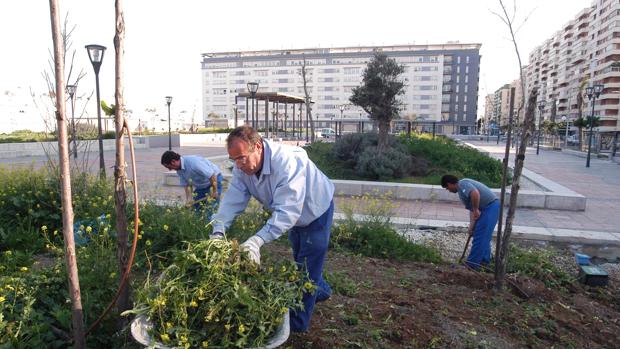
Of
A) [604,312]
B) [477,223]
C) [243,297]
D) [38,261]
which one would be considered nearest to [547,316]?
[604,312]

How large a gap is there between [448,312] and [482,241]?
2133 mm

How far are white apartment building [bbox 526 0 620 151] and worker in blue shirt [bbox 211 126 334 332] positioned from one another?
178 feet

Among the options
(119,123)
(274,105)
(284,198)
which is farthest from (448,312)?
(274,105)

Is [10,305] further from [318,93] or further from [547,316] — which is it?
[318,93]

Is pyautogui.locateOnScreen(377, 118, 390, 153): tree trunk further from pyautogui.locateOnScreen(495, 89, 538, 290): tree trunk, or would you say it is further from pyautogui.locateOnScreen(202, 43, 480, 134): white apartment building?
pyautogui.locateOnScreen(202, 43, 480, 134): white apartment building

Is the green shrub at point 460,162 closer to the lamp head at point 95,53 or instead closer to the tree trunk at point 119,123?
the lamp head at point 95,53

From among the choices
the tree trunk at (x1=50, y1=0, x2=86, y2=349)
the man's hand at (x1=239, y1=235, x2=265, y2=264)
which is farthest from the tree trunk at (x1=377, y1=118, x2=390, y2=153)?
the tree trunk at (x1=50, y1=0, x2=86, y2=349)

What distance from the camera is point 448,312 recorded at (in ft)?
10.7

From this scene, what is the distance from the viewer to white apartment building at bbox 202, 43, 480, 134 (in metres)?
82.1

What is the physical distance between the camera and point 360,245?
17.2ft

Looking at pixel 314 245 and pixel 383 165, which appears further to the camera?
pixel 383 165


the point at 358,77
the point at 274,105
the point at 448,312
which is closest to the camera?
the point at 448,312

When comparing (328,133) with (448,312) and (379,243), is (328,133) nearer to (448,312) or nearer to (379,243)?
(379,243)

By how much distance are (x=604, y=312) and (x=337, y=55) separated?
280 ft
